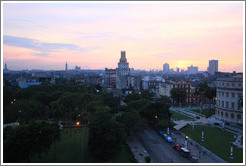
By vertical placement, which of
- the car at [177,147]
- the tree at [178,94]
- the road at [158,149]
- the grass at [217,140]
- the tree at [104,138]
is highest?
the tree at [178,94]

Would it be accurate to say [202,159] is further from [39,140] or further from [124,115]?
[39,140]

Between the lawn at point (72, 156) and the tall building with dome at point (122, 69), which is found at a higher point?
the tall building with dome at point (122, 69)

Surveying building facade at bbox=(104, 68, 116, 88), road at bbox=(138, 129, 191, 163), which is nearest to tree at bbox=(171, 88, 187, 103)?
road at bbox=(138, 129, 191, 163)

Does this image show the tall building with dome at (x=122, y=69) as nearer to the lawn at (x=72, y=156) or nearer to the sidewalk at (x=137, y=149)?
the sidewalk at (x=137, y=149)

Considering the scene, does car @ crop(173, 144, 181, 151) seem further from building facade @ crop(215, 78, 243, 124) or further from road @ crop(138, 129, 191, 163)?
building facade @ crop(215, 78, 243, 124)

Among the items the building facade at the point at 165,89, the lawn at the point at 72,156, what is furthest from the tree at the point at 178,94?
the lawn at the point at 72,156

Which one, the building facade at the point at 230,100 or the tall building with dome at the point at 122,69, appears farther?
the tall building with dome at the point at 122,69
